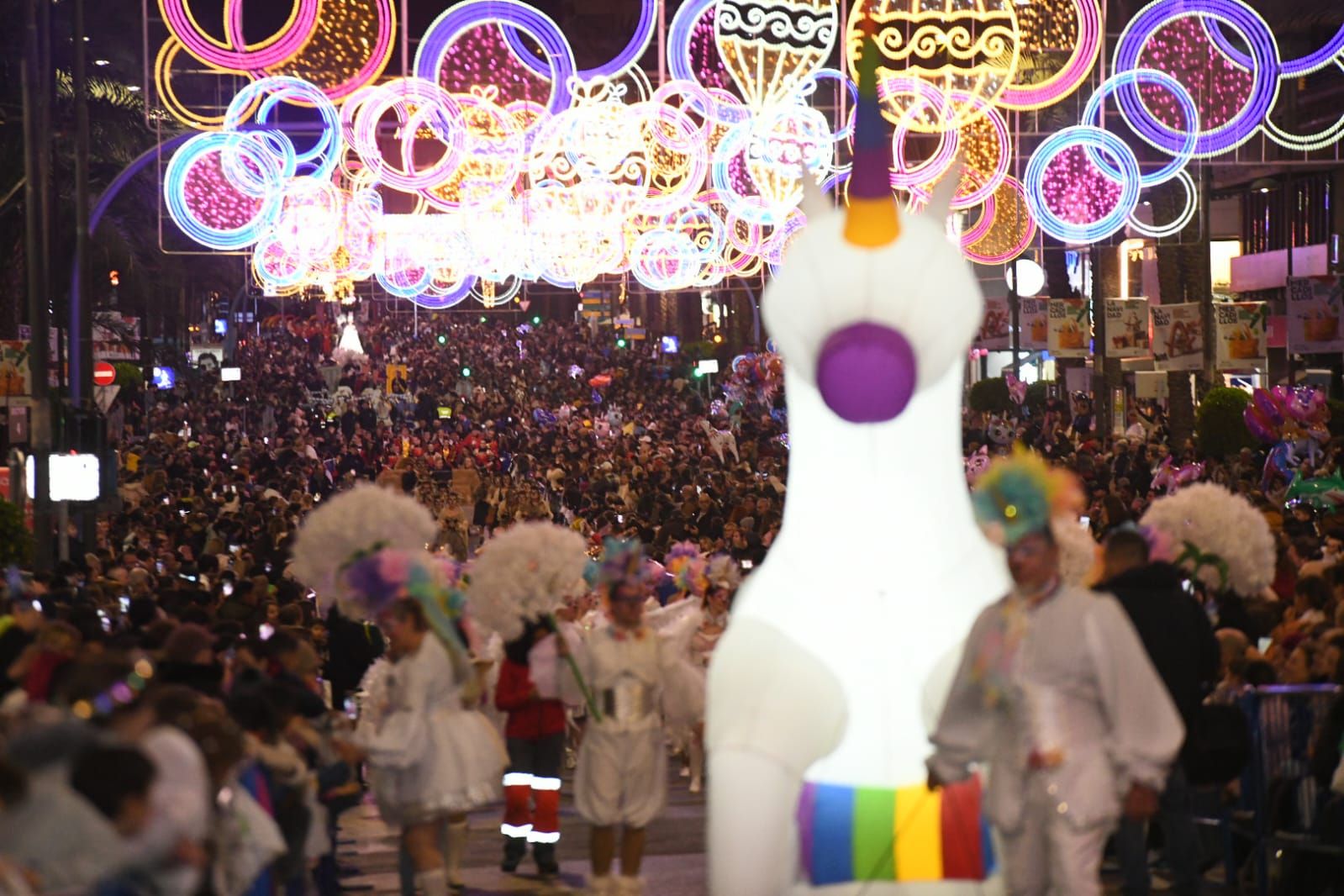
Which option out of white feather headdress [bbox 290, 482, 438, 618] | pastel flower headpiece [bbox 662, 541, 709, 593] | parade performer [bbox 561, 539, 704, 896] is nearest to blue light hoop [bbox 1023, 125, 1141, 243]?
pastel flower headpiece [bbox 662, 541, 709, 593]

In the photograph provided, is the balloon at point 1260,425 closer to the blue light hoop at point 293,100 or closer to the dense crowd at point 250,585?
the dense crowd at point 250,585

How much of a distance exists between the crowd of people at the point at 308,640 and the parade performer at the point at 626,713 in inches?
1.2

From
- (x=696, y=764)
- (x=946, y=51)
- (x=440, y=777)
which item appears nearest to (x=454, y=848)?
(x=440, y=777)

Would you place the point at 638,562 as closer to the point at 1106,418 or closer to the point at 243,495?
the point at 243,495

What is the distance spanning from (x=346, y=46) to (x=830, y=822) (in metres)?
12.1

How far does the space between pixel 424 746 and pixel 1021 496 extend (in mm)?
3103

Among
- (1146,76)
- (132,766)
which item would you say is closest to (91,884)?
(132,766)

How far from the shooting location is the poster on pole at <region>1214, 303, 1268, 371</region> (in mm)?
32281

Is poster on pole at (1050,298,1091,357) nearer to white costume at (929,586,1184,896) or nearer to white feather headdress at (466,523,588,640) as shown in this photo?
white feather headdress at (466,523,588,640)

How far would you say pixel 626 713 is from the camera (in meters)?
10.1

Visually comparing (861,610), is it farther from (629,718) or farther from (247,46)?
(247,46)

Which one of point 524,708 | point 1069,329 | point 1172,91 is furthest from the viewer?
point 1069,329

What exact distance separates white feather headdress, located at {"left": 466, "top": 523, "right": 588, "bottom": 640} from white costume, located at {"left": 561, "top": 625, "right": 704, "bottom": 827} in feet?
2.95

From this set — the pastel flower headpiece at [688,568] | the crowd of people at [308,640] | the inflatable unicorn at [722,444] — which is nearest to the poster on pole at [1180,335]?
the crowd of people at [308,640]
